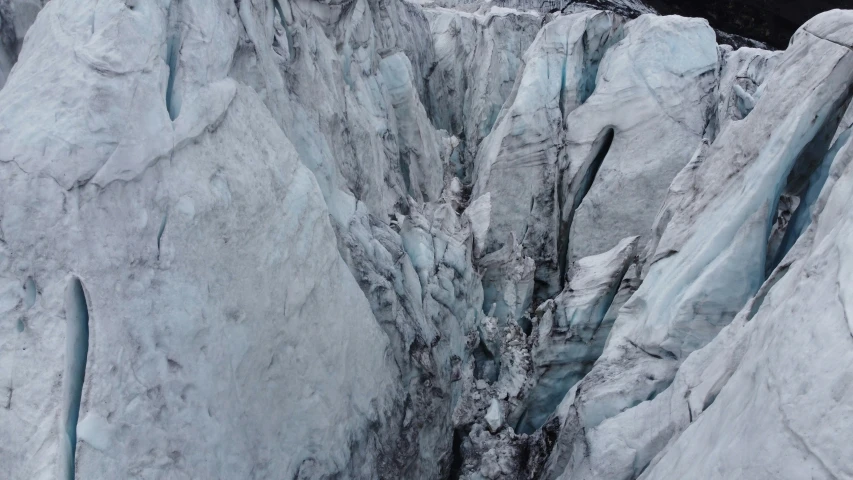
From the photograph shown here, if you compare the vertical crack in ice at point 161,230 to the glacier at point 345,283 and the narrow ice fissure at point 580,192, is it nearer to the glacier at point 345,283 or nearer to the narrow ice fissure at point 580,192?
the glacier at point 345,283

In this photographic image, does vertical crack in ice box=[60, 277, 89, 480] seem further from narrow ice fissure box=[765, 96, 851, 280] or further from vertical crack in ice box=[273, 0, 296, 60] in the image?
narrow ice fissure box=[765, 96, 851, 280]

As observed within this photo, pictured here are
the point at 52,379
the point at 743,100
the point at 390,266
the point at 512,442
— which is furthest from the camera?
the point at 743,100

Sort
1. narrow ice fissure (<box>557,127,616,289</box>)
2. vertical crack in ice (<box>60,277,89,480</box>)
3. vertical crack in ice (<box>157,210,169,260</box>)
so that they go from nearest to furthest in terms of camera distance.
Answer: vertical crack in ice (<box>60,277,89,480</box>), vertical crack in ice (<box>157,210,169,260</box>), narrow ice fissure (<box>557,127,616,289</box>)

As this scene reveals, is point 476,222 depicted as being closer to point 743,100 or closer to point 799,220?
point 743,100

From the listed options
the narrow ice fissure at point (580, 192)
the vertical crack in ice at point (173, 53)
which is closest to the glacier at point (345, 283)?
the vertical crack in ice at point (173, 53)

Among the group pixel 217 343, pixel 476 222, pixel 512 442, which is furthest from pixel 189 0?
pixel 476 222

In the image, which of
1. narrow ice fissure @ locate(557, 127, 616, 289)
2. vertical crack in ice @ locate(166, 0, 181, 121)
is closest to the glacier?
vertical crack in ice @ locate(166, 0, 181, 121)
